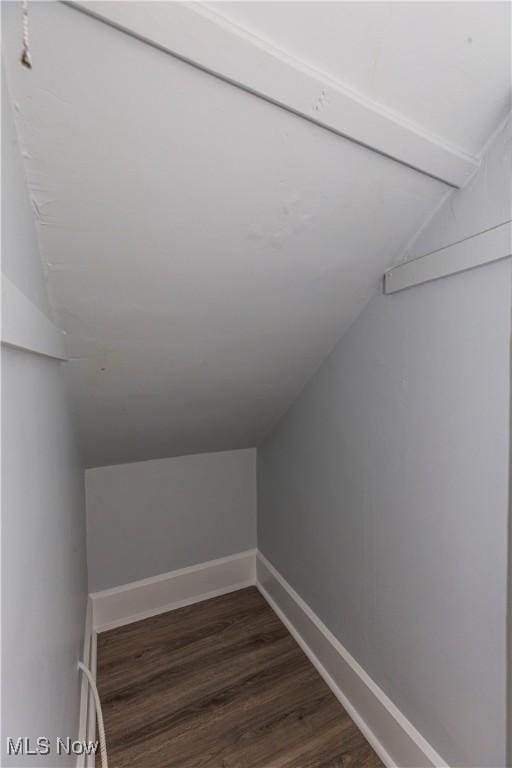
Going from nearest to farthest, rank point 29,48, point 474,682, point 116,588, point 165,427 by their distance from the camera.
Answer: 1. point 29,48
2. point 474,682
3. point 165,427
4. point 116,588

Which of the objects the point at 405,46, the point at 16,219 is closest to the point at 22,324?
the point at 16,219

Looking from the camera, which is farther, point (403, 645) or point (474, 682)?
point (403, 645)

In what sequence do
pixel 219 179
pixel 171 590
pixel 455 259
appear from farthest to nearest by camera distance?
pixel 171 590, pixel 455 259, pixel 219 179

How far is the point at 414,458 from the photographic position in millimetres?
1060

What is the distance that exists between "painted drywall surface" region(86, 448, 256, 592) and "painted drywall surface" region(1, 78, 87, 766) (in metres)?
0.85

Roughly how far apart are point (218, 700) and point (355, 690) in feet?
1.87

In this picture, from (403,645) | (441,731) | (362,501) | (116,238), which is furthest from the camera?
(362,501)

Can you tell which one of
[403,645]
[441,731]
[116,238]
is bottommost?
[441,731]

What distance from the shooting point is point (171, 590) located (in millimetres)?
1976

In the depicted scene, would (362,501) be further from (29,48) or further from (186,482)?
(29,48)

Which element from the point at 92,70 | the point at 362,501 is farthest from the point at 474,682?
the point at 92,70

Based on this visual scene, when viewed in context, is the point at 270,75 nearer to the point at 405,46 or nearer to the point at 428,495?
the point at 405,46

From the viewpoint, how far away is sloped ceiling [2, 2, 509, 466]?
0.57 m

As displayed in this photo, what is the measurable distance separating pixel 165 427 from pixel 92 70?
4.32 feet
